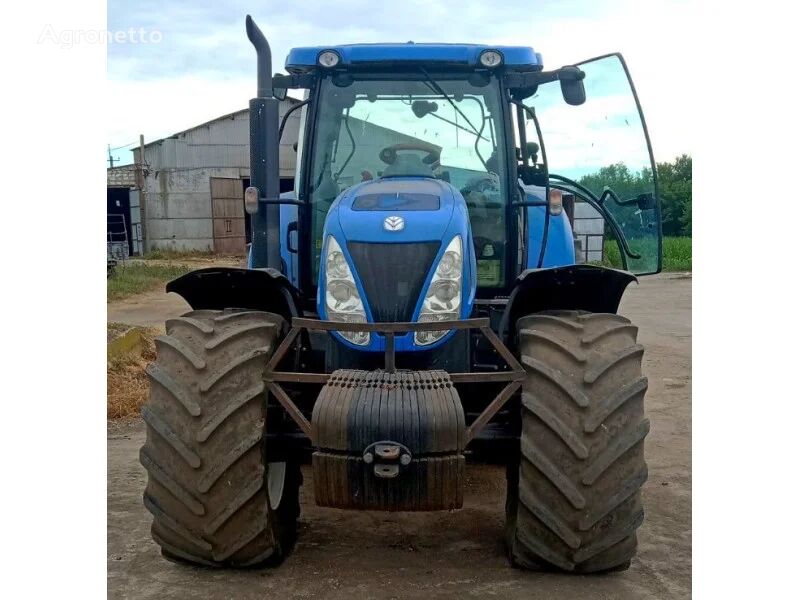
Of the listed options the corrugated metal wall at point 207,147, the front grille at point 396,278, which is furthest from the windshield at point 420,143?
the corrugated metal wall at point 207,147

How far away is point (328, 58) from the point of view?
4.25 m

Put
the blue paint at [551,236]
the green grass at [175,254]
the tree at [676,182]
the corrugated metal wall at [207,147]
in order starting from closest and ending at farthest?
the blue paint at [551,236] → the tree at [676,182] → the green grass at [175,254] → the corrugated metal wall at [207,147]

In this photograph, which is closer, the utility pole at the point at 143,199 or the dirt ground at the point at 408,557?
the dirt ground at the point at 408,557

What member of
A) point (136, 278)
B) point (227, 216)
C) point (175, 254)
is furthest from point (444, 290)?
point (227, 216)

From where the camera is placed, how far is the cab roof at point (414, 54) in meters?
4.25

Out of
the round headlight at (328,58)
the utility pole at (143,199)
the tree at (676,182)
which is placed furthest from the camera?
the utility pole at (143,199)

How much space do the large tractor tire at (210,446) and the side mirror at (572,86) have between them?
2.09 meters

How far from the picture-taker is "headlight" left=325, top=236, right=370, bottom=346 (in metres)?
3.59

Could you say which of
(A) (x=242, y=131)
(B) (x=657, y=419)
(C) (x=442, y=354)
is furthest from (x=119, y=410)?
(A) (x=242, y=131)

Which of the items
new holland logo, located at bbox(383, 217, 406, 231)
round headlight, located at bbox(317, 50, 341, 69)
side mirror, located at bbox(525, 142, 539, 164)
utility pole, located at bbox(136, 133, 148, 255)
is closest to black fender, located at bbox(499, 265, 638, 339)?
new holland logo, located at bbox(383, 217, 406, 231)

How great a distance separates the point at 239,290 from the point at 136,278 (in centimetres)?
1320

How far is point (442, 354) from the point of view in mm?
3666

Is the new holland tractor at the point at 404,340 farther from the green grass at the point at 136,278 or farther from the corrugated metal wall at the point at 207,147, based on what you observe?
the corrugated metal wall at the point at 207,147

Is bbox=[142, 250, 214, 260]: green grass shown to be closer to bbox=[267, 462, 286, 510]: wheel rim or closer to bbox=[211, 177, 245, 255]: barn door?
bbox=[211, 177, 245, 255]: barn door
